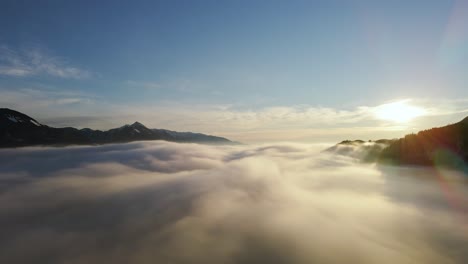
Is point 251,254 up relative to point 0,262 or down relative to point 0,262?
up

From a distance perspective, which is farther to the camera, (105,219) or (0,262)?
(105,219)

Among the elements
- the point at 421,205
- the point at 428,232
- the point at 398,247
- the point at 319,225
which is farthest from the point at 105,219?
the point at 421,205

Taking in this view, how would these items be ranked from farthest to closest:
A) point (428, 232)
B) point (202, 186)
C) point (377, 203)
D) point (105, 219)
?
point (202, 186) < point (377, 203) < point (105, 219) < point (428, 232)

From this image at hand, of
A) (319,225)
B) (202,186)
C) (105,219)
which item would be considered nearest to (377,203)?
(319,225)

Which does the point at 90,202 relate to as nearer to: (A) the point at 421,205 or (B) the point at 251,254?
(B) the point at 251,254

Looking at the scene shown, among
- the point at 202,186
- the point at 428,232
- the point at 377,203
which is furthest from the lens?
the point at 202,186

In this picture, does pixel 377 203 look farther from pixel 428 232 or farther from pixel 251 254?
pixel 251 254

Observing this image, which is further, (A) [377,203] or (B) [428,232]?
(A) [377,203]

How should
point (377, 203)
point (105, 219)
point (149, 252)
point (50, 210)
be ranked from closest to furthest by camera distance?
1. point (149, 252)
2. point (105, 219)
3. point (50, 210)
4. point (377, 203)

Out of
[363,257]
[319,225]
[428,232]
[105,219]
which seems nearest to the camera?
[363,257]
